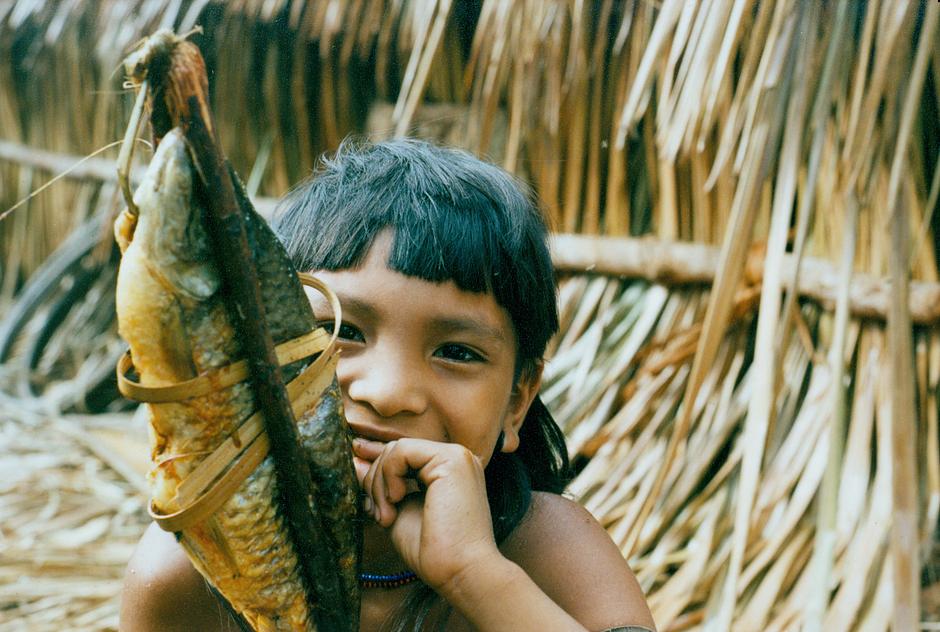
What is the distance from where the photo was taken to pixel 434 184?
1481mm

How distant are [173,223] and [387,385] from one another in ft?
1.70

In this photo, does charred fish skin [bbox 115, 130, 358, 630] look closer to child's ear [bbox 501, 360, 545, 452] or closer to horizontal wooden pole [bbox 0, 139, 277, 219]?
child's ear [bbox 501, 360, 545, 452]

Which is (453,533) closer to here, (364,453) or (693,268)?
(364,453)

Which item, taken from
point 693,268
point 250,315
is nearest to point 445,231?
point 250,315

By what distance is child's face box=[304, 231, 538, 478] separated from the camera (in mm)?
1272

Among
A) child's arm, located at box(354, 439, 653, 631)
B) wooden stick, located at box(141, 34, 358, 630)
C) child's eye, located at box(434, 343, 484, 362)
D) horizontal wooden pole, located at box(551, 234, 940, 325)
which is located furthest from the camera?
horizontal wooden pole, located at box(551, 234, 940, 325)

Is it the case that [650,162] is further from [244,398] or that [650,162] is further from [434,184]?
[244,398]

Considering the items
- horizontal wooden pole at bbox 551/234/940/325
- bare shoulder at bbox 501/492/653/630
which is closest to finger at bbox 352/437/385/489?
bare shoulder at bbox 501/492/653/630

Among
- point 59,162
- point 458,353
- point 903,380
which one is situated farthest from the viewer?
point 59,162

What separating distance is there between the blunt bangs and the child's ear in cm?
3

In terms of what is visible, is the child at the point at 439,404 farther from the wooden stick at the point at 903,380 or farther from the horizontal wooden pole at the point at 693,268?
the horizontal wooden pole at the point at 693,268

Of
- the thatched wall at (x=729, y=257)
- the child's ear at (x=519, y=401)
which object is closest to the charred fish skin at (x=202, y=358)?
the child's ear at (x=519, y=401)

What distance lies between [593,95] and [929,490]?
4.62 feet

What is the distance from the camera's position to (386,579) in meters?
1.46
